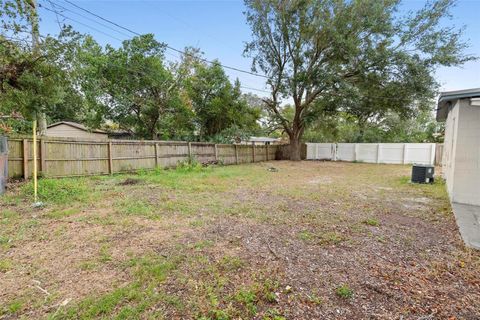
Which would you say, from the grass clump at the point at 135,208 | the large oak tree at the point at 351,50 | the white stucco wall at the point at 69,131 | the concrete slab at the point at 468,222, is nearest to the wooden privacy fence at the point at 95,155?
the grass clump at the point at 135,208

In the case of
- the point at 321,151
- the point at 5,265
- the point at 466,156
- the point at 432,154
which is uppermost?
the point at 466,156

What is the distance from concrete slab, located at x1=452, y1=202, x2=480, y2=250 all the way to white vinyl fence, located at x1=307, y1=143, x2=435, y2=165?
37.3 feet

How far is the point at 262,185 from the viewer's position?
23.9ft

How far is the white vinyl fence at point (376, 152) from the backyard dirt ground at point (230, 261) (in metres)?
11.5

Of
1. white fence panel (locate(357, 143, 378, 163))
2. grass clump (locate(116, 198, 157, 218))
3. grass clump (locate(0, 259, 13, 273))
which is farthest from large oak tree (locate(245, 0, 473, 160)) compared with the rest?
grass clump (locate(0, 259, 13, 273))

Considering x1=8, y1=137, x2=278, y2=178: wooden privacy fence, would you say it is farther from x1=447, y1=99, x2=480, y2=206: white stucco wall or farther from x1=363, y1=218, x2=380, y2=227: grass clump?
x1=447, y1=99, x2=480, y2=206: white stucco wall

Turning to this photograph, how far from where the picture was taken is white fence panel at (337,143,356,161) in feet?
57.3

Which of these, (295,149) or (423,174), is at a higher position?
(295,149)

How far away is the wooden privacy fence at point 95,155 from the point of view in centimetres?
614

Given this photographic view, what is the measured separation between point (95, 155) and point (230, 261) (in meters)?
7.19

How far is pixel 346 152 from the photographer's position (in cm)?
1773

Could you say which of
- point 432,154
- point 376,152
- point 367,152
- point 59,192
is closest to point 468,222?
point 59,192

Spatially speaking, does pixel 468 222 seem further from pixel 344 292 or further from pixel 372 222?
pixel 344 292

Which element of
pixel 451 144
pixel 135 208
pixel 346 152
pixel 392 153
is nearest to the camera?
pixel 135 208
